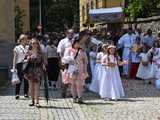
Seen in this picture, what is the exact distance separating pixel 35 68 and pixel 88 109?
1733 mm

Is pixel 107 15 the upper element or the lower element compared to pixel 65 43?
lower

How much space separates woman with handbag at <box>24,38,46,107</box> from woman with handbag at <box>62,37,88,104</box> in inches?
33.6

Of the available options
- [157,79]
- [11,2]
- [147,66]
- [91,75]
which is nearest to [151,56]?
[147,66]

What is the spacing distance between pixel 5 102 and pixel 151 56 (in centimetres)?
731

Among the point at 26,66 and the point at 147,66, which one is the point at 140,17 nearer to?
the point at 147,66

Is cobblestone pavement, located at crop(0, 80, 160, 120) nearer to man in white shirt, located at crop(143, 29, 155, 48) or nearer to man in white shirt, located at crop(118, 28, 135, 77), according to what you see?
man in white shirt, located at crop(118, 28, 135, 77)

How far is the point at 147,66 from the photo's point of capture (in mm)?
22594

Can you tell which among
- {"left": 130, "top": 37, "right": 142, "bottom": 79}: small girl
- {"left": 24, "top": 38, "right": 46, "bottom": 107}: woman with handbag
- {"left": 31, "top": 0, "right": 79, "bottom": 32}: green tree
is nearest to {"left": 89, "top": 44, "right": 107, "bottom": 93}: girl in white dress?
{"left": 24, "top": 38, "right": 46, "bottom": 107}: woman with handbag

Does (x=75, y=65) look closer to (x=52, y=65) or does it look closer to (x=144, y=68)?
(x=52, y=65)

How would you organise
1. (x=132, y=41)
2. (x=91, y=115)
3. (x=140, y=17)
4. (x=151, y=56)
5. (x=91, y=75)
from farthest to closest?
1. (x=140, y=17)
2. (x=132, y=41)
3. (x=151, y=56)
4. (x=91, y=75)
5. (x=91, y=115)

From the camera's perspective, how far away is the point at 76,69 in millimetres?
15812

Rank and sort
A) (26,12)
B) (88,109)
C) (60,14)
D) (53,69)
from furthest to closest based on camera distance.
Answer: (60,14)
(26,12)
(53,69)
(88,109)

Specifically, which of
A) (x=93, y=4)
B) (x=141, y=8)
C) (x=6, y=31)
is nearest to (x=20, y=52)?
(x=6, y=31)

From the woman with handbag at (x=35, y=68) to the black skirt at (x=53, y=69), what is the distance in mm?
5235
